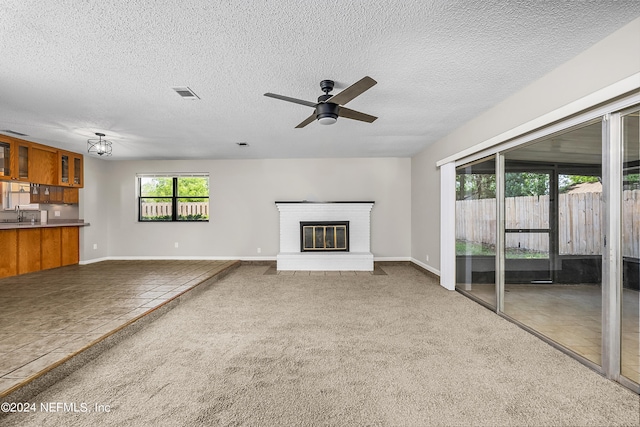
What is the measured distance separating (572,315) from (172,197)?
7359 mm

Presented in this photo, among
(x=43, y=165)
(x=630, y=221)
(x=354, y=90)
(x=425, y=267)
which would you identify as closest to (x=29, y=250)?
(x=43, y=165)

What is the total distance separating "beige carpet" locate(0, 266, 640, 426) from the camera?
1.74 metres

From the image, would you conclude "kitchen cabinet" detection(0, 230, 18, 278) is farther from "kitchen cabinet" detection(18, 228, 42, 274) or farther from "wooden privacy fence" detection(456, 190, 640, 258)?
"wooden privacy fence" detection(456, 190, 640, 258)

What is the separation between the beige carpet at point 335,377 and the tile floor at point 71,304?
9.3 inches

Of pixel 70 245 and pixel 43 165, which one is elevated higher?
pixel 43 165

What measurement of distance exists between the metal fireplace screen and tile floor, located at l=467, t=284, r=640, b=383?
9.06 ft

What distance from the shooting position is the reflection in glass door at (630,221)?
2.11 metres

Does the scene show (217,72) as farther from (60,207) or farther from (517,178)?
(60,207)

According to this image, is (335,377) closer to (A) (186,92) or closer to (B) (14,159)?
(A) (186,92)

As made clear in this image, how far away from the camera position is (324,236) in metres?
6.47

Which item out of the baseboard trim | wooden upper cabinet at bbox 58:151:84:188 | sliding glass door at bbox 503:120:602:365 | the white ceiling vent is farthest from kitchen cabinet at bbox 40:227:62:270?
sliding glass door at bbox 503:120:602:365

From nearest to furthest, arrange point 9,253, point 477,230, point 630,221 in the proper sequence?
point 630,221, point 477,230, point 9,253

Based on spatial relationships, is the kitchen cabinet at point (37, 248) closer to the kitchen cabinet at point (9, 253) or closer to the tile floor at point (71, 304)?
the kitchen cabinet at point (9, 253)

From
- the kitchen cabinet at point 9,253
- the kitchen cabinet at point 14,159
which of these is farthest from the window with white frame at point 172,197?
the kitchen cabinet at point 9,253
